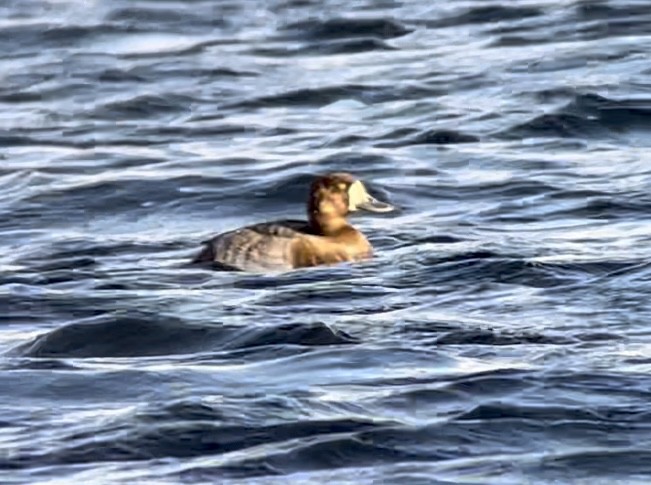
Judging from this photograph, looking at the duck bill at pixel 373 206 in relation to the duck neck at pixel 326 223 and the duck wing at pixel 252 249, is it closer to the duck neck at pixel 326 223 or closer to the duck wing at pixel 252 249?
the duck neck at pixel 326 223

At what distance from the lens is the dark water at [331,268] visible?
959 cm

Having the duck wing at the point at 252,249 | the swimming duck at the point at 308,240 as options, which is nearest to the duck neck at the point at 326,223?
the swimming duck at the point at 308,240

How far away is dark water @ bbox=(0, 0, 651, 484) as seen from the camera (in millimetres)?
9594

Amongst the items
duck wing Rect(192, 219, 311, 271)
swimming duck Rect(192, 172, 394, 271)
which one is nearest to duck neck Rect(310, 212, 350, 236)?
swimming duck Rect(192, 172, 394, 271)

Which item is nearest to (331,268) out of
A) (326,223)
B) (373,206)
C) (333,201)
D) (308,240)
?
(308,240)

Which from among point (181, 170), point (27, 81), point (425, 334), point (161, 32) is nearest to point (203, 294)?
point (425, 334)

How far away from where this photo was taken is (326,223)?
48.5 ft

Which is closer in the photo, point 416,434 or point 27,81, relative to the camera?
point 416,434

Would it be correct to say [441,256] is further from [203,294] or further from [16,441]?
[16,441]

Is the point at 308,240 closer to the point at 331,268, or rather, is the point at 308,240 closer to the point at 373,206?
the point at 331,268

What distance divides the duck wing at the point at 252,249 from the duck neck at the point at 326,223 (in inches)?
11.6

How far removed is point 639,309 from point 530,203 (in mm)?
4138

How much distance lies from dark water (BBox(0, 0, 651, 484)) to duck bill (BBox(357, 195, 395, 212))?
6.3 inches

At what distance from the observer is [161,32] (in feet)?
84.5
